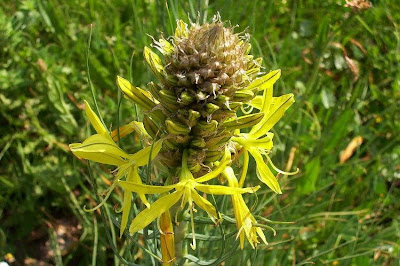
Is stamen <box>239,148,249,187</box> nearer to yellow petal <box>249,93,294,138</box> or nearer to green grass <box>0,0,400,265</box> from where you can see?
Answer: yellow petal <box>249,93,294,138</box>

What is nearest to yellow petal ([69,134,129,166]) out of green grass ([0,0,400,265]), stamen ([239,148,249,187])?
stamen ([239,148,249,187])

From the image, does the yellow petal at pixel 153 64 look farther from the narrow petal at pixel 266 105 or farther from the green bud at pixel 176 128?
the narrow petal at pixel 266 105

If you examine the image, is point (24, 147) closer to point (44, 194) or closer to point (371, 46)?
point (44, 194)

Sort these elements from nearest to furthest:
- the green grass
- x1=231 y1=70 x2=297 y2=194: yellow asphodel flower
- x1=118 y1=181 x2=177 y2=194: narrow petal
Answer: x1=118 y1=181 x2=177 y2=194: narrow petal, x1=231 y1=70 x2=297 y2=194: yellow asphodel flower, the green grass

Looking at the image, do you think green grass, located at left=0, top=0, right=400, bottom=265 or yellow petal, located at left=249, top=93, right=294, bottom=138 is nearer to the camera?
yellow petal, located at left=249, top=93, right=294, bottom=138

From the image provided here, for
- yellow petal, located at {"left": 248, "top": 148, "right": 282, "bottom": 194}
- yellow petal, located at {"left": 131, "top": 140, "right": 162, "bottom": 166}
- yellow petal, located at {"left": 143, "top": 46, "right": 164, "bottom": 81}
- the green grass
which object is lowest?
the green grass

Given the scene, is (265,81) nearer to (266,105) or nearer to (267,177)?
(266,105)

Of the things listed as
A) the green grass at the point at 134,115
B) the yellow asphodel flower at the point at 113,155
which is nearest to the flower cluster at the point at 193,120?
the yellow asphodel flower at the point at 113,155

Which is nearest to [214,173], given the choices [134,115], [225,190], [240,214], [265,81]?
[225,190]
